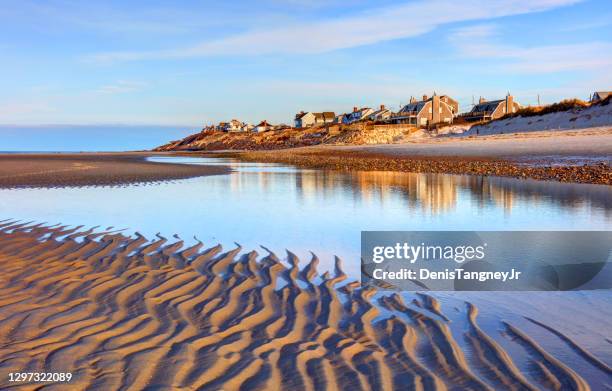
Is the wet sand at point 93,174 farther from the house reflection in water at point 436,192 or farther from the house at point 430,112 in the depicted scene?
the house at point 430,112

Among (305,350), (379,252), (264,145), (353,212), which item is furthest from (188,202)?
(264,145)

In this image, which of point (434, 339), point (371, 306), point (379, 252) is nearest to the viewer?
point (434, 339)

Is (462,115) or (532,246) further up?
(462,115)

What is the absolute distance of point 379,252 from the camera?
26.6 feet

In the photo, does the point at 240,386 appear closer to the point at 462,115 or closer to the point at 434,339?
the point at 434,339

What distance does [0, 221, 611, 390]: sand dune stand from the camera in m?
3.52

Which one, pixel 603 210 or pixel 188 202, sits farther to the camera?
pixel 188 202

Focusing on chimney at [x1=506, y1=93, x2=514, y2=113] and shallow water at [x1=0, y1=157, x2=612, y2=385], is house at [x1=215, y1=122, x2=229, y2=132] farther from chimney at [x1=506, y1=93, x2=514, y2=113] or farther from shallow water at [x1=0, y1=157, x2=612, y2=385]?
shallow water at [x1=0, y1=157, x2=612, y2=385]

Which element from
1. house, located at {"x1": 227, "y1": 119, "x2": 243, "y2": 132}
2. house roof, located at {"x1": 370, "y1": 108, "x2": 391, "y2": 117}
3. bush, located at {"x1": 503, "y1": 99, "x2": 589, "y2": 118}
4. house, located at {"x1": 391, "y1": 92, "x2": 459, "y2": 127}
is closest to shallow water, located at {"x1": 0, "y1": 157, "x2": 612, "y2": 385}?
bush, located at {"x1": 503, "y1": 99, "x2": 589, "y2": 118}

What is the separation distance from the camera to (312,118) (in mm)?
134250

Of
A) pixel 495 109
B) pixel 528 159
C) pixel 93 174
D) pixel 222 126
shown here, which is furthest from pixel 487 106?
pixel 222 126

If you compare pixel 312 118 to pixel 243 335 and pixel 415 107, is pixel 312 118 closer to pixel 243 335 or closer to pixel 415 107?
pixel 415 107

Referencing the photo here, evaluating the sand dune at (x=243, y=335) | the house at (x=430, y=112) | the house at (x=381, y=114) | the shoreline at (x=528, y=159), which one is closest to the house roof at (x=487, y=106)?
the house at (x=430, y=112)

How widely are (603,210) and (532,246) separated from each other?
5.06 metres
